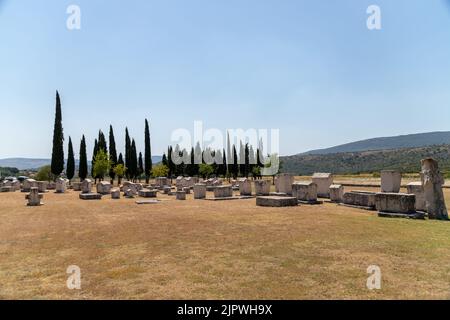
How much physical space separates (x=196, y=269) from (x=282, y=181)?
17758 mm

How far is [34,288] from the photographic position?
5652 mm

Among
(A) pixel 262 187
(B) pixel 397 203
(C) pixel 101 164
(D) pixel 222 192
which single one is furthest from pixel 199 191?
(C) pixel 101 164

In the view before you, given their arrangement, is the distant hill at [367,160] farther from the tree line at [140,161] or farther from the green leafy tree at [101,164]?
the green leafy tree at [101,164]

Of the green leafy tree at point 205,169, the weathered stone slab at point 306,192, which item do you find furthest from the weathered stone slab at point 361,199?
the green leafy tree at point 205,169

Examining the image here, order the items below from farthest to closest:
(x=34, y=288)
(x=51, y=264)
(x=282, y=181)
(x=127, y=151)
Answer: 1. (x=127, y=151)
2. (x=282, y=181)
3. (x=51, y=264)
4. (x=34, y=288)

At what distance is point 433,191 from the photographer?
12867mm

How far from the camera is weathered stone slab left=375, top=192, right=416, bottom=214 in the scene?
13.2 m

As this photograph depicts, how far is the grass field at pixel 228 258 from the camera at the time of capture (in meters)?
5.37

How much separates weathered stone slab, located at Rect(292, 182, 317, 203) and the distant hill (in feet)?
233

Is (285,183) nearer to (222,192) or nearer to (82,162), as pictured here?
(222,192)

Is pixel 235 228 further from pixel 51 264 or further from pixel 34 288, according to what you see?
pixel 34 288
